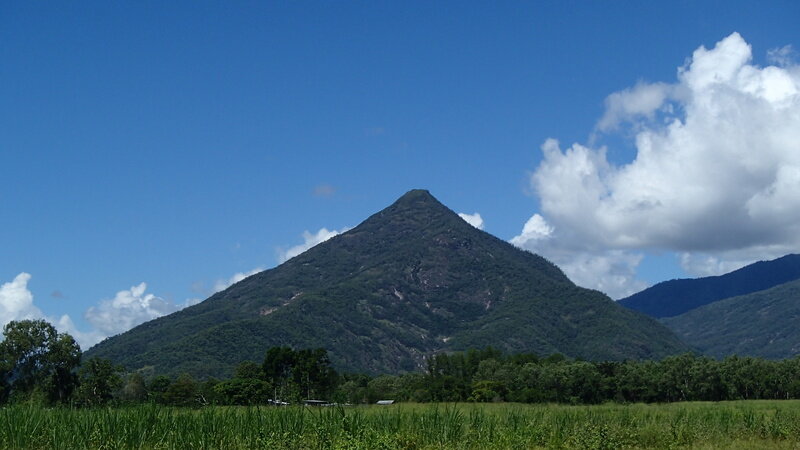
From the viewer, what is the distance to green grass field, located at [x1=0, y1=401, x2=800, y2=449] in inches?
→ 602

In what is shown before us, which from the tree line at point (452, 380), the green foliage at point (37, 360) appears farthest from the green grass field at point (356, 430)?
the green foliage at point (37, 360)

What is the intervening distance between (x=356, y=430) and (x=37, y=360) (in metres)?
58.5

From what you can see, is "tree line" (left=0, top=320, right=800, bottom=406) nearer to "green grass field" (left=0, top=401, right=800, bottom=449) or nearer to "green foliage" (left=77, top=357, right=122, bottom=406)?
"green foliage" (left=77, top=357, right=122, bottom=406)

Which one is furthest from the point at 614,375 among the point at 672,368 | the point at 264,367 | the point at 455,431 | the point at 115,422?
the point at 115,422

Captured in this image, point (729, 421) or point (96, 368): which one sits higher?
point (96, 368)

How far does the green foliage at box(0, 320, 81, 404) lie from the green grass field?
52857mm

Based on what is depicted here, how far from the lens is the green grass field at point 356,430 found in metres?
15.3

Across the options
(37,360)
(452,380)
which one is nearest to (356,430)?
(37,360)

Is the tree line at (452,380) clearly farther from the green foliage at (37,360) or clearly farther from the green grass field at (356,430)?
the green grass field at (356,430)

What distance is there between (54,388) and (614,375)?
53.5 m

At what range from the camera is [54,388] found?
214 ft

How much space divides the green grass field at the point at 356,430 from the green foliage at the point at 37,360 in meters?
52.9

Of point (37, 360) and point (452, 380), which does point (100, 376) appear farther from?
point (452, 380)

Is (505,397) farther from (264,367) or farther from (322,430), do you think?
(322,430)
